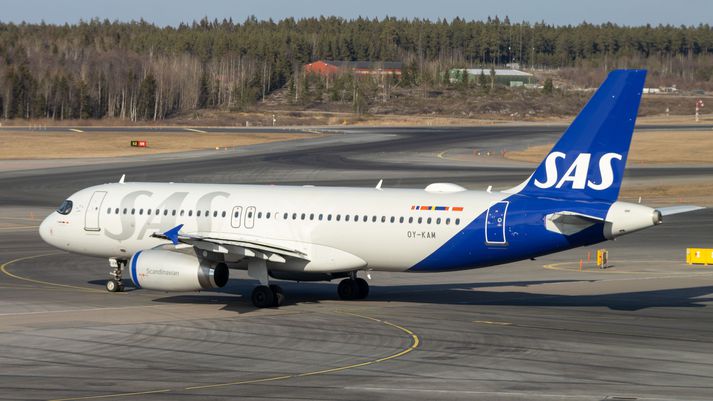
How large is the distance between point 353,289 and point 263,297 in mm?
4163

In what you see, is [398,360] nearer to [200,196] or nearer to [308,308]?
[308,308]

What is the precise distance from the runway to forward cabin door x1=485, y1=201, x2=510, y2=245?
2.67m

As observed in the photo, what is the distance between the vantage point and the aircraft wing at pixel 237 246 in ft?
134

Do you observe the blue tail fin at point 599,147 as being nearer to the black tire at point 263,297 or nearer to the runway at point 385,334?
the runway at point 385,334

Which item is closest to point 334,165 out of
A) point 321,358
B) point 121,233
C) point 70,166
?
point 70,166

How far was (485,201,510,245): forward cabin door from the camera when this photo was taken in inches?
1566

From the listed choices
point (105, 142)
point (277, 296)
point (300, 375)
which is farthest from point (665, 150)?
point (300, 375)

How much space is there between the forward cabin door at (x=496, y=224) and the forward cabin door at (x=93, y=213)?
16.7 m

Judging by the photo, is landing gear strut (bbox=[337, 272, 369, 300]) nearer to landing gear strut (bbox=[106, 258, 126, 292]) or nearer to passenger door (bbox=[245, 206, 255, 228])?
passenger door (bbox=[245, 206, 255, 228])

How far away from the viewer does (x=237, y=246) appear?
41.7m

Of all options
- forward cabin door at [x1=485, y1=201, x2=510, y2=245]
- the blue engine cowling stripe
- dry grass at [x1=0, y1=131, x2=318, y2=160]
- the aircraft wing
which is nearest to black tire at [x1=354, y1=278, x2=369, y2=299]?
the aircraft wing

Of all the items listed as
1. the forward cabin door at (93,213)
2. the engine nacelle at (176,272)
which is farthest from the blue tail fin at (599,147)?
the forward cabin door at (93,213)

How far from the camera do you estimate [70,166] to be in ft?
364

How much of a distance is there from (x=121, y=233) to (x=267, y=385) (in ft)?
66.3
